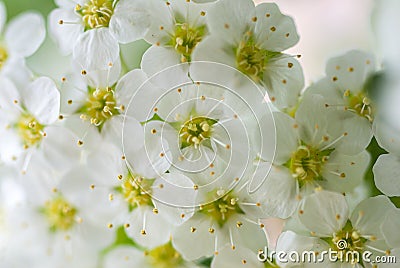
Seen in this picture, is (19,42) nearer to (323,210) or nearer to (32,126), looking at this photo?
(32,126)

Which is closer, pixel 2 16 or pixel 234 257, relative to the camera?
pixel 234 257

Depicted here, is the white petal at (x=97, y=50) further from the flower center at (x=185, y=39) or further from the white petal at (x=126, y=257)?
the white petal at (x=126, y=257)

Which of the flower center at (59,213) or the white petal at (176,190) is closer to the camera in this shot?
the white petal at (176,190)

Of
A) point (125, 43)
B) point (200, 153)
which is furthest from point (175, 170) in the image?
point (125, 43)

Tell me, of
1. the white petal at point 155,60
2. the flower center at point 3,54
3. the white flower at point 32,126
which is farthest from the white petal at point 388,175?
the flower center at point 3,54

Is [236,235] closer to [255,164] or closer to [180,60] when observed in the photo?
[255,164]

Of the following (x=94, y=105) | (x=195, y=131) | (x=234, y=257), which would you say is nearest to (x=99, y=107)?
(x=94, y=105)
